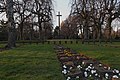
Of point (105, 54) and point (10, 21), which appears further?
point (10, 21)

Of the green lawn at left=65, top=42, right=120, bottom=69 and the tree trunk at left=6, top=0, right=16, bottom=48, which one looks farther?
the tree trunk at left=6, top=0, right=16, bottom=48

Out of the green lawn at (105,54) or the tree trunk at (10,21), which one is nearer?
the green lawn at (105,54)

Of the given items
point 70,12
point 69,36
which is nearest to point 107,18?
point 70,12

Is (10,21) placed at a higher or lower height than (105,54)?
higher

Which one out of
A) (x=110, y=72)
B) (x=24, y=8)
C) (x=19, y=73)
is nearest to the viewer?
(x=110, y=72)

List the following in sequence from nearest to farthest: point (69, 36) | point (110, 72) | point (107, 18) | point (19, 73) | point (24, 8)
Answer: point (110, 72), point (19, 73), point (24, 8), point (107, 18), point (69, 36)

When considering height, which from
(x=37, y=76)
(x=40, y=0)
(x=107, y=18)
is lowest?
(x=37, y=76)

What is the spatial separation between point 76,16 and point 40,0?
750cm

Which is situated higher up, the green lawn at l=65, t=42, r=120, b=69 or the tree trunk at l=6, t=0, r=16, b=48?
the tree trunk at l=6, t=0, r=16, b=48

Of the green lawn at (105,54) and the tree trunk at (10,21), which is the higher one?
the tree trunk at (10,21)

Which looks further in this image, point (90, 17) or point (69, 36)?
point (69, 36)

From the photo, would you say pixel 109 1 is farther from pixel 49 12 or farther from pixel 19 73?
pixel 19 73

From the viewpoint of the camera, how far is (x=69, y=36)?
9044 centimetres

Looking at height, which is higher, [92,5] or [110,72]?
[92,5]
